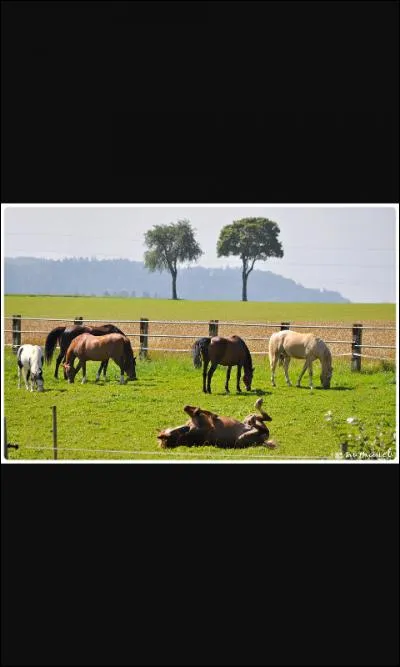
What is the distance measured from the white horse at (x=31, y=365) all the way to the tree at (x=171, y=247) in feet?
4.13

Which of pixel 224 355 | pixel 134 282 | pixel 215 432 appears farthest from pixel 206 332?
pixel 215 432

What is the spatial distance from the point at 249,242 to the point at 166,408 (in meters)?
1.61

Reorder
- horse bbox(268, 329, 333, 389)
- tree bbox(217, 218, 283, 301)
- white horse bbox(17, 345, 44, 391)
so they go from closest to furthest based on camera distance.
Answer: tree bbox(217, 218, 283, 301), white horse bbox(17, 345, 44, 391), horse bbox(268, 329, 333, 389)

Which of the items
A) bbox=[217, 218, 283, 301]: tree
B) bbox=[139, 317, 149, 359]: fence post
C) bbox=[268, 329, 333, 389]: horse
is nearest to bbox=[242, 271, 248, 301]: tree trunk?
bbox=[217, 218, 283, 301]: tree

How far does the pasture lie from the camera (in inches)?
351

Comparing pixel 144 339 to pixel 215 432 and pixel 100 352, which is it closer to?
pixel 100 352

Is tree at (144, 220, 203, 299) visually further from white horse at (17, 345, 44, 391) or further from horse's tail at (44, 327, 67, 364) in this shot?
white horse at (17, 345, 44, 391)

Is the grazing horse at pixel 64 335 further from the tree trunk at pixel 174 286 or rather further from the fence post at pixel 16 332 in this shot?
the tree trunk at pixel 174 286

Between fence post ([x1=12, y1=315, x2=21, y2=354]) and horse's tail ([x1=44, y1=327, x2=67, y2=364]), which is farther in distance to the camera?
horse's tail ([x1=44, y1=327, x2=67, y2=364])

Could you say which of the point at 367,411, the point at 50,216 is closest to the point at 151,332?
the point at 50,216

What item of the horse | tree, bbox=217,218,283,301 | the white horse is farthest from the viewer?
the horse

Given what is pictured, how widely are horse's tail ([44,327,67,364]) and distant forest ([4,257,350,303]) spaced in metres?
0.38

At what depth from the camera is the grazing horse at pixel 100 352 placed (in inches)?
368

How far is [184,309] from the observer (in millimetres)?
9242
